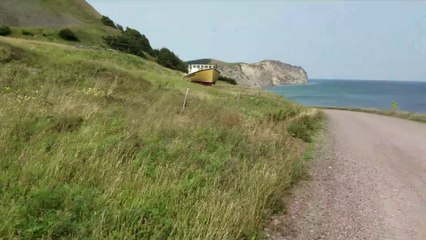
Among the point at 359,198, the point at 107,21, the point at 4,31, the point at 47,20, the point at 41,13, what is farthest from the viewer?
the point at 107,21

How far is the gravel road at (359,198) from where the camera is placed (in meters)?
6.33

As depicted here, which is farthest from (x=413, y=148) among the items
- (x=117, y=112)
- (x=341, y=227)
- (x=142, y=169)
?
(x=142, y=169)

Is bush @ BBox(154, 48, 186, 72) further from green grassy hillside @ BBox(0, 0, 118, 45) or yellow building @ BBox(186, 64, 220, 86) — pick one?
yellow building @ BBox(186, 64, 220, 86)

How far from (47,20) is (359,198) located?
9465 cm

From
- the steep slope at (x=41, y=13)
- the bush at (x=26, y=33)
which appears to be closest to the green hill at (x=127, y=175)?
the bush at (x=26, y=33)

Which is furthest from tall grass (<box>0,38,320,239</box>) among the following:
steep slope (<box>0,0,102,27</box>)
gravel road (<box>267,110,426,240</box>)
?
steep slope (<box>0,0,102,27</box>)

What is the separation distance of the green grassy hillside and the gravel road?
59.6 metres

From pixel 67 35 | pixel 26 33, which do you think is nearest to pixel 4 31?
pixel 26 33

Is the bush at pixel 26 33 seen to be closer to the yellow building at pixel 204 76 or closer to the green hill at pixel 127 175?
the yellow building at pixel 204 76

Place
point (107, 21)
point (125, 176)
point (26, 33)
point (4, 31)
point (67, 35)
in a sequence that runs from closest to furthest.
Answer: point (125, 176), point (4, 31), point (26, 33), point (67, 35), point (107, 21)

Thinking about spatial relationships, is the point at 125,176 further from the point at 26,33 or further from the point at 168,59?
the point at 168,59

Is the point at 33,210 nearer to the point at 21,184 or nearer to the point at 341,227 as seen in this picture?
the point at 21,184

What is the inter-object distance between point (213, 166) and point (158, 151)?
111 cm

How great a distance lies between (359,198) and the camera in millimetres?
8164
